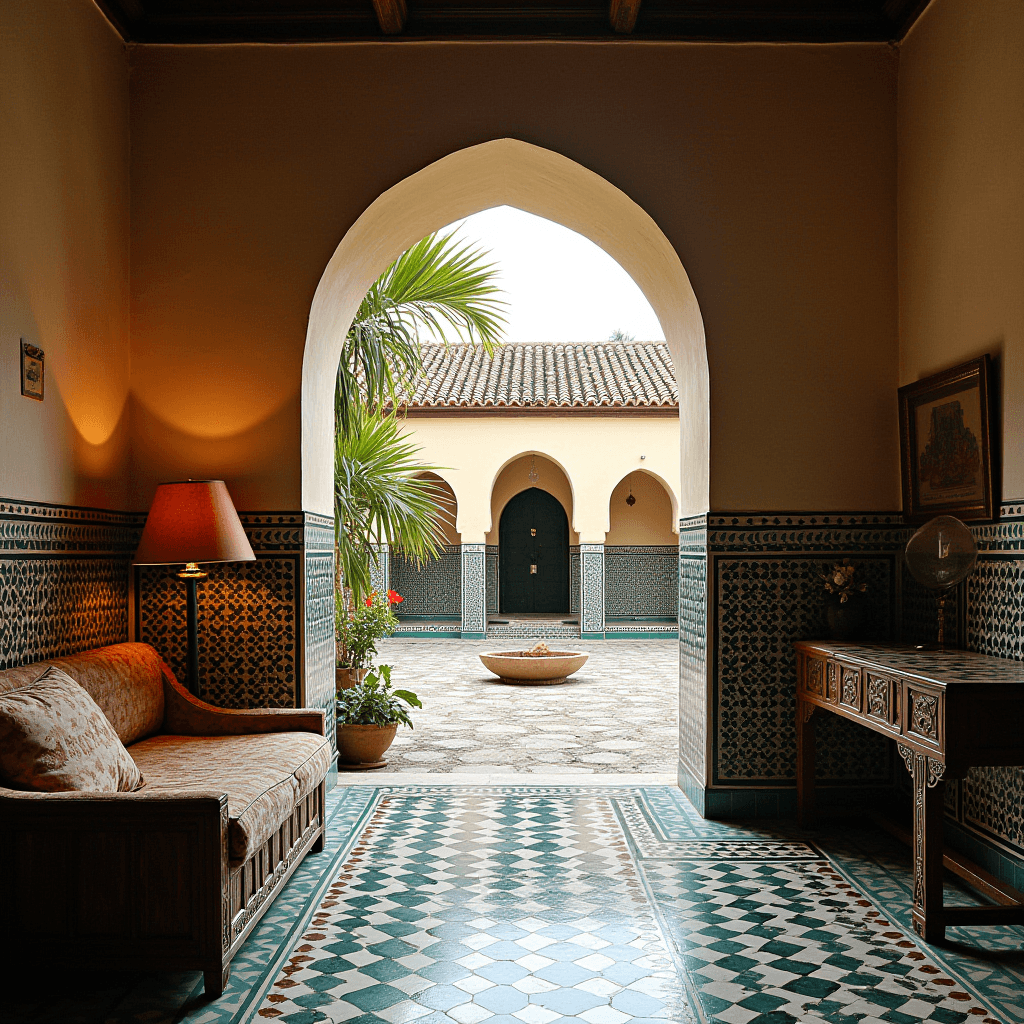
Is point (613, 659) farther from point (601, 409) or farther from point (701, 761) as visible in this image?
point (701, 761)

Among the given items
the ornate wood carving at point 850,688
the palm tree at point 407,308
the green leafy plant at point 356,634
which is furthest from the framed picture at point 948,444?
the green leafy plant at point 356,634

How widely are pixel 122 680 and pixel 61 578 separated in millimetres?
521

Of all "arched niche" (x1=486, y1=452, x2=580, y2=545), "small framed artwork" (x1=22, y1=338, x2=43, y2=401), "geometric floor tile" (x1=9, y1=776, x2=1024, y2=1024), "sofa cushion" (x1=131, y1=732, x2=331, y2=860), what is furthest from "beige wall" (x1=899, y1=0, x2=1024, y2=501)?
"arched niche" (x1=486, y1=452, x2=580, y2=545)

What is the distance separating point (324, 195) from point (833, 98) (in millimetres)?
2687

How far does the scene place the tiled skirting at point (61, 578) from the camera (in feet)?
11.9

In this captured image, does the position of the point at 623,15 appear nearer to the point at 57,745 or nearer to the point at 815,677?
the point at 815,677

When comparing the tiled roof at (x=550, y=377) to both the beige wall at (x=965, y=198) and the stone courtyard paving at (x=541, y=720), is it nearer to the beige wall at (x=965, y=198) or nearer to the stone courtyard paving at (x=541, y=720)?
the stone courtyard paving at (x=541, y=720)

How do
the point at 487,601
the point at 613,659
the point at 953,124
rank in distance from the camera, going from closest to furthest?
the point at 953,124 → the point at 613,659 → the point at 487,601

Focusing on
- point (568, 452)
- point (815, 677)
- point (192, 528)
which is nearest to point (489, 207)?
point (192, 528)

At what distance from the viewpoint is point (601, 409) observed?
16547 millimetres

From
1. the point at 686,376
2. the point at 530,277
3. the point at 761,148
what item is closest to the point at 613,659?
the point at 686,376

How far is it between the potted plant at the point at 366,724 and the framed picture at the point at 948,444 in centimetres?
326

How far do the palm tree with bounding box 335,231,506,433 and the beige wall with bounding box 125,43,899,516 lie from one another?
1579mm

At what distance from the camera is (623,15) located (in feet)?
15.5
